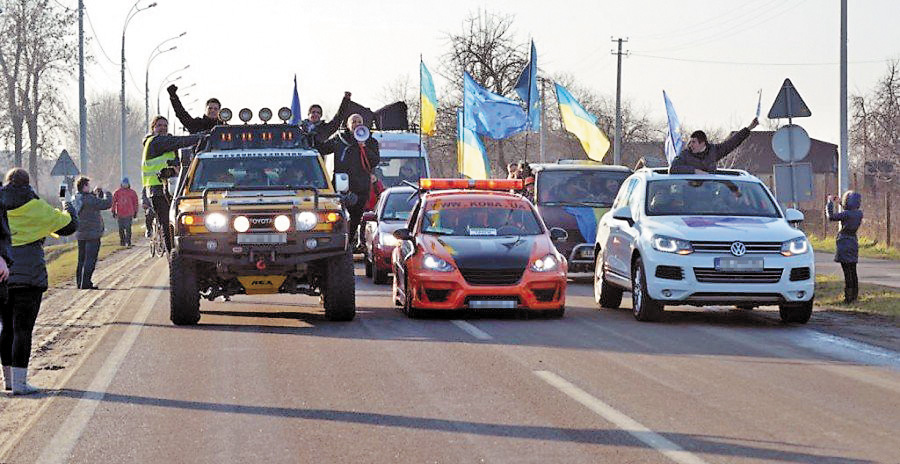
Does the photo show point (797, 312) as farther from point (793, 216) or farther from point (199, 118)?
point (199, 118)

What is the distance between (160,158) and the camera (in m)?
21.1

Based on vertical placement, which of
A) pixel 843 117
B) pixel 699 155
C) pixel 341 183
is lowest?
pixel 341 183

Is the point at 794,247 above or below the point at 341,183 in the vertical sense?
below

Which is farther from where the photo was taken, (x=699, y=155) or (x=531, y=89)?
(x=531, y=89)

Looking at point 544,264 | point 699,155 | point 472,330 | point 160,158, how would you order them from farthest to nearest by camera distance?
point 160,158, point 699,155, point 544,264, point 472,330

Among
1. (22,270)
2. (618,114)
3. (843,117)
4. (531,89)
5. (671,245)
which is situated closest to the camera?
(22,270)

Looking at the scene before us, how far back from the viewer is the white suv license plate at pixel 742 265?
1565cm

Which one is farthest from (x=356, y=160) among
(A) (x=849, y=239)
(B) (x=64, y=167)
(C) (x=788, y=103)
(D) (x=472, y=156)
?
(B) (x=64, y=167)

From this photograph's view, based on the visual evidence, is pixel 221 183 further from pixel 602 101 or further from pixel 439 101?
pixel 602 101

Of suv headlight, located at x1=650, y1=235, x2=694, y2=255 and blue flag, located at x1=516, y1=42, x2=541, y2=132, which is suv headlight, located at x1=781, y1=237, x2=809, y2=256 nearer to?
suv headlight, located at x1=650, y1=235, x2=694, y2=255

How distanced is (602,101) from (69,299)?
77.1 meters

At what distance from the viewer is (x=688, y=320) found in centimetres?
1683

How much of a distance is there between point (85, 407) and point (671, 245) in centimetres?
771

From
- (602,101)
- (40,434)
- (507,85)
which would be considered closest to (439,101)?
(507,85)
